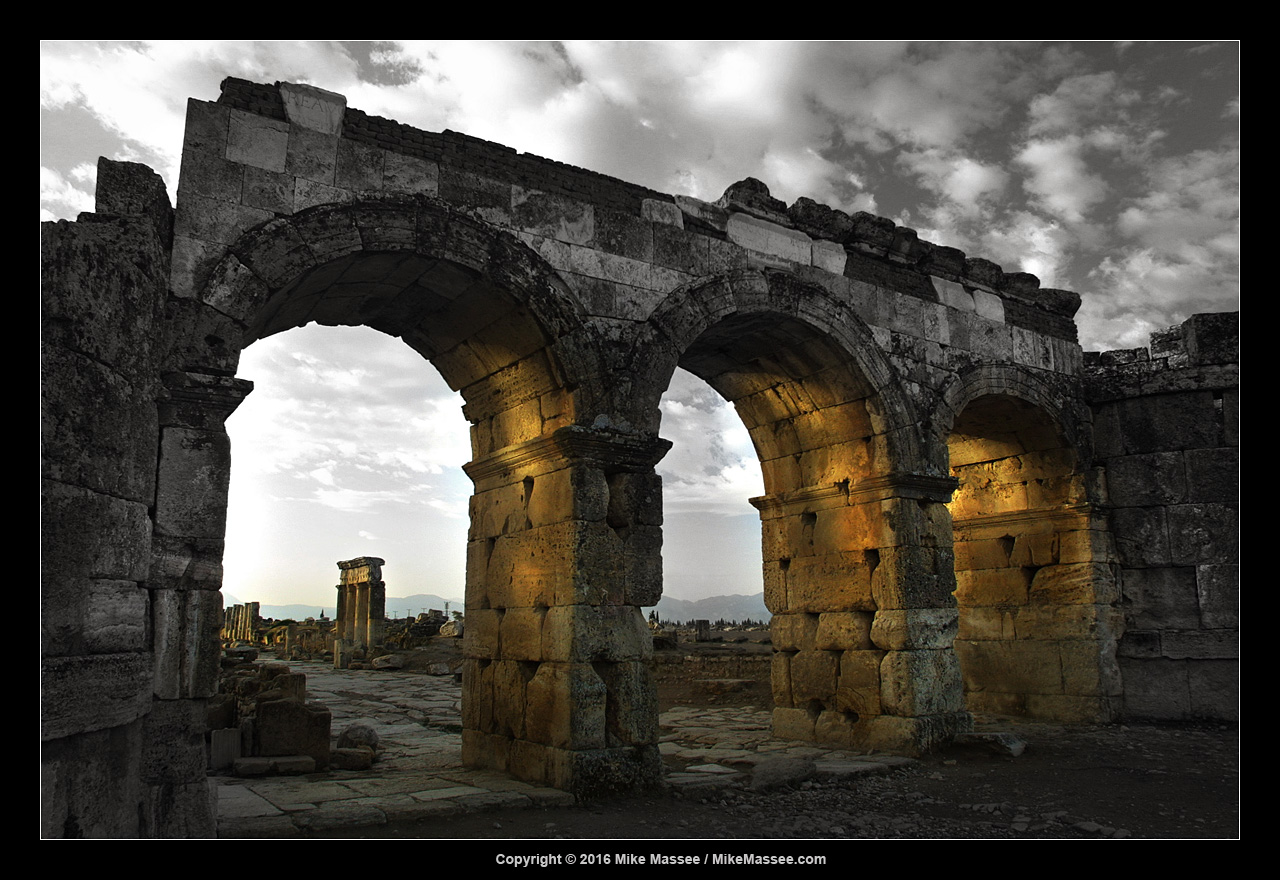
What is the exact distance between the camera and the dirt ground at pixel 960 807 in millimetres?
5355

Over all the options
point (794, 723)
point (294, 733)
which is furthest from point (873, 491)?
point (294, 733)

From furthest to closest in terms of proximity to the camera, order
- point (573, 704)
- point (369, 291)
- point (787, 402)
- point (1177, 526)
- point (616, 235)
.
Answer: point (1177, 526), point (787, 402), point (616, 235), point (369, 291), point (573, 704)

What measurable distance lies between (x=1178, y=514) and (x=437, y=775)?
788 cm

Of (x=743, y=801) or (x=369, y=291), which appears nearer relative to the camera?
(x=743, y=801)

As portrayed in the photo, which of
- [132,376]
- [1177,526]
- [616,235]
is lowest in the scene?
[1177,526]

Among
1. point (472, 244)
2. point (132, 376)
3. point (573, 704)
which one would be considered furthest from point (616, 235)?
point (132, 376)

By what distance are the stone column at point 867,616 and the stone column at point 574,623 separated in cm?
242

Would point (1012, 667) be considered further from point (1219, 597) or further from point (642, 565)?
point (642, 565)

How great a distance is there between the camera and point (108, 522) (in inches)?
138

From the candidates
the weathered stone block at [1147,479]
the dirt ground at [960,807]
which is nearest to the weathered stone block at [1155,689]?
the dirt ground at [960,807]

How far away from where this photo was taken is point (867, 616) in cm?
819

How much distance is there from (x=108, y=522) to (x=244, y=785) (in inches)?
139

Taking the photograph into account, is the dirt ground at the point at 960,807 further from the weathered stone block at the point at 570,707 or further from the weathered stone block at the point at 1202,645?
the weathered stone block at the point at 1202,645

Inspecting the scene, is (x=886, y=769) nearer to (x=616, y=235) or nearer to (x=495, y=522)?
(x=495, y=522)
